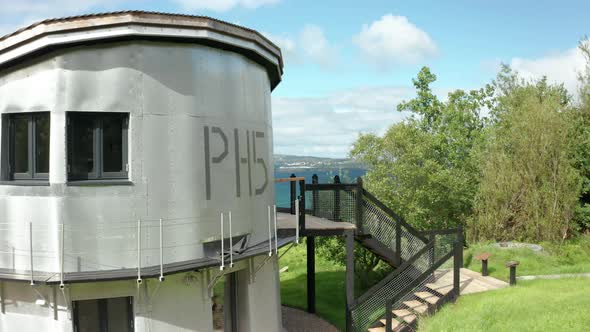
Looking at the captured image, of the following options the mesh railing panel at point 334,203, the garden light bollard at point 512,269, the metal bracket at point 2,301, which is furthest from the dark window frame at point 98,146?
the garden light bollard at point 512,269

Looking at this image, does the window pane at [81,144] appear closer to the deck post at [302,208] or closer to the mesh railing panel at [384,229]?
the deck post at [302,208]

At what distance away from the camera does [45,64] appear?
957cm

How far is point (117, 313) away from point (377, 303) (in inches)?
294

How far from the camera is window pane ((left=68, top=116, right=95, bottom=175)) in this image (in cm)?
950

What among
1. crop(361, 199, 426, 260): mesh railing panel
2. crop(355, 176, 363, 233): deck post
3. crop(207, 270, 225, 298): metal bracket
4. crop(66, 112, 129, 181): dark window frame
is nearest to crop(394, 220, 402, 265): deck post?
crop(361, 199, 426, 260): mesh railing panel

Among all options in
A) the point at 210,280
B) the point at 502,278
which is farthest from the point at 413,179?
the point at 210,280

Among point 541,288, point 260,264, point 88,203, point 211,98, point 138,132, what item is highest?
point 211,98

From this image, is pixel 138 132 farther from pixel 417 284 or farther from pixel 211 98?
pixel 417 284

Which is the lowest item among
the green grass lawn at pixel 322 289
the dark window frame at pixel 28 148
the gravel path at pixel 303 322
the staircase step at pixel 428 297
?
the green grass lawn at pixel 322 289

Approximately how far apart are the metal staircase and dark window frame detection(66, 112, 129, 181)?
6.37 m

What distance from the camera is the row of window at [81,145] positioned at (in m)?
9.52

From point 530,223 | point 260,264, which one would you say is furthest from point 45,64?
point 530,223

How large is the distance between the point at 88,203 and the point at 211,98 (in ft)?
10.9

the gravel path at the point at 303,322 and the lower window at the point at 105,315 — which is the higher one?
the lower window at the point at 105,315
